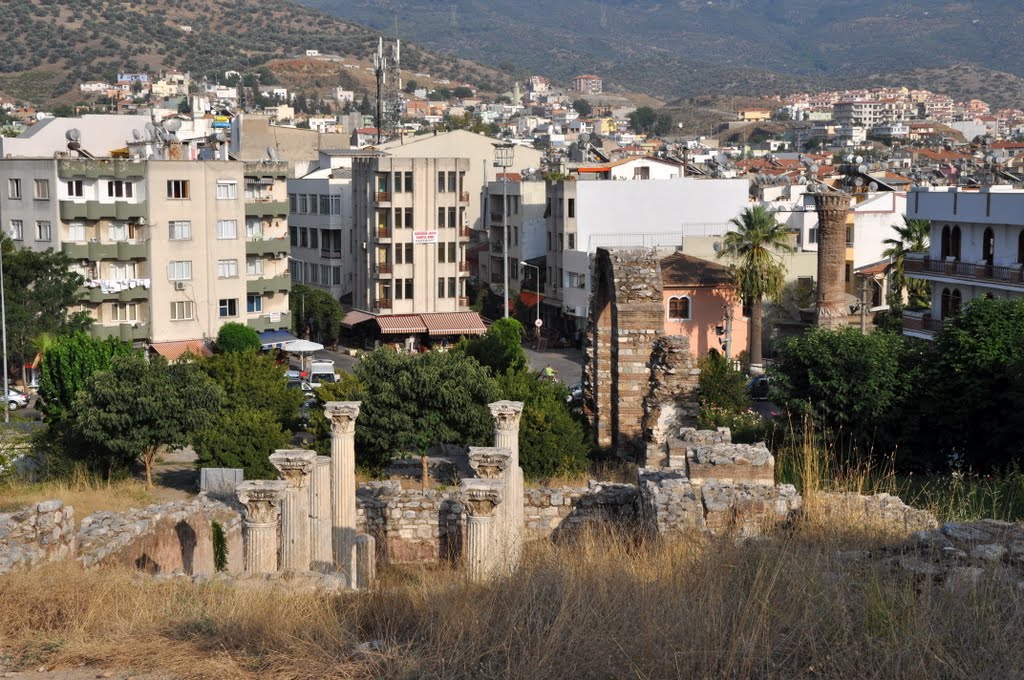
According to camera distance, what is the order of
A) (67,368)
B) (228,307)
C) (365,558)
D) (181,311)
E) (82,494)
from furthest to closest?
(228,307) < (181,311) < (67,368) < (82,494) < (365,558)

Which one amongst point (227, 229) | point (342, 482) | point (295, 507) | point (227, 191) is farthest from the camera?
point (227, 229)

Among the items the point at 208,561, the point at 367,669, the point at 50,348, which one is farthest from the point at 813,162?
the point at 367,669

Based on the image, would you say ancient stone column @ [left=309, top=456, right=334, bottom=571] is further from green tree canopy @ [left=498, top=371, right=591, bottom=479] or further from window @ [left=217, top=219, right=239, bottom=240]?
window @ [left=217, top=219, right=239, bottom=240]

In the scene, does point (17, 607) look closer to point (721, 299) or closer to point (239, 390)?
point (239, 390)

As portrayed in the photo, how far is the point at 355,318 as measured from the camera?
5659 centimetres

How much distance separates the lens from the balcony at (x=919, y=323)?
123ft

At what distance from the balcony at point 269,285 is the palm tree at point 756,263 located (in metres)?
16.3

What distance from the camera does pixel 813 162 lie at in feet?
405

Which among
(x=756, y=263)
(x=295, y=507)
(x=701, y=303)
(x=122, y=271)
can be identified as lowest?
(x=295, y=507)

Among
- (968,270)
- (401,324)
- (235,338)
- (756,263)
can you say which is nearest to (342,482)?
(968,270)

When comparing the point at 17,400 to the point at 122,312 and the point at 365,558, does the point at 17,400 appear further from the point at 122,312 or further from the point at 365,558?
the point at 365,558

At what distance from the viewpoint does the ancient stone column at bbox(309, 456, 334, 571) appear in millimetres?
17625

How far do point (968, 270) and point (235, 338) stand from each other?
2447 cm

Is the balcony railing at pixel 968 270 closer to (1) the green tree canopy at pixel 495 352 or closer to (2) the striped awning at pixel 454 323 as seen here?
(1) the green tree canopy at pixel 495 352
